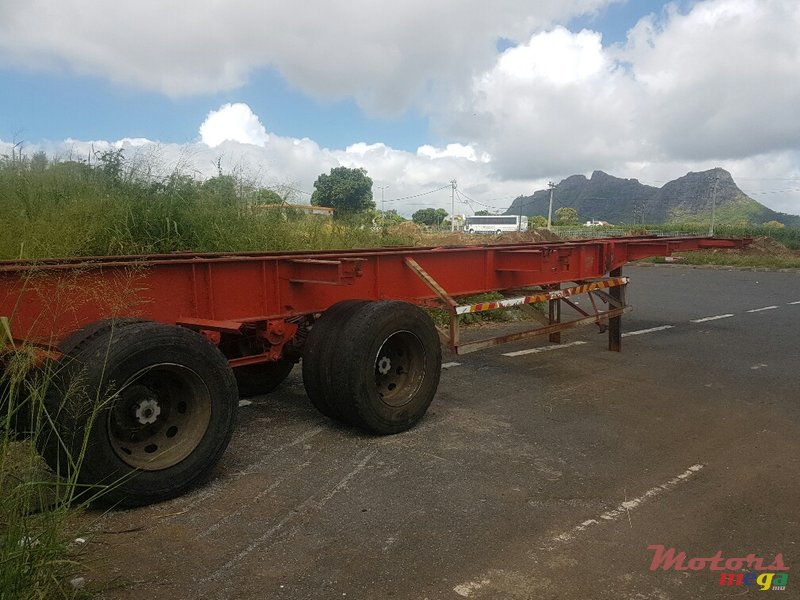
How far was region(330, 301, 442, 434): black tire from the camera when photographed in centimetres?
472

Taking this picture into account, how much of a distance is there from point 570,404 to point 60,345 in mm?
4416

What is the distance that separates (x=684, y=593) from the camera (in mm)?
2893

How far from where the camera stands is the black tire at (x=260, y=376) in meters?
6.11

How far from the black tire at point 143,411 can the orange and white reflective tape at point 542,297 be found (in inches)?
99.1

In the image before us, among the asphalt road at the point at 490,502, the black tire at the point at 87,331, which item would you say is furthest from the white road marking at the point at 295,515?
the black tire at the point at 87,331

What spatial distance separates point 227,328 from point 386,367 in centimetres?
142

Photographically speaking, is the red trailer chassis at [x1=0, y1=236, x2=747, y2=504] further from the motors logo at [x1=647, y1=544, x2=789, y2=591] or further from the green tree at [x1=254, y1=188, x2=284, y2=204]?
the green tree at [x1=254, y1=188, x2=284, y2=204]

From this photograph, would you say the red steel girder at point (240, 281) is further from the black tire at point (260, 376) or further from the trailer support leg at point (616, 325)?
the trailer support leg at point (616, 325)

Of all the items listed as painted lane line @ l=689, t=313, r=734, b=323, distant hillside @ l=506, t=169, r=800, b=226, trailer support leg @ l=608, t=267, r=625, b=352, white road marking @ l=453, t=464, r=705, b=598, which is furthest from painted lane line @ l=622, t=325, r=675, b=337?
distant hillside @ l=506, t=169, r=800, b=226

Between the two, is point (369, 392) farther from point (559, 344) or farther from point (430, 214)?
point (430, 214)

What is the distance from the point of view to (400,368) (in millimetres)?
5332

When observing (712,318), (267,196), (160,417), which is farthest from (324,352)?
(712,318)

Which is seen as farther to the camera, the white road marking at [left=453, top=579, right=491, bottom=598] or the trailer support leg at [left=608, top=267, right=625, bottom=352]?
the trailer support leg at [left=608, top=267, right=625, bottom=352]

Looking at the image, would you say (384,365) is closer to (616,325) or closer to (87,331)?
(87,331)
